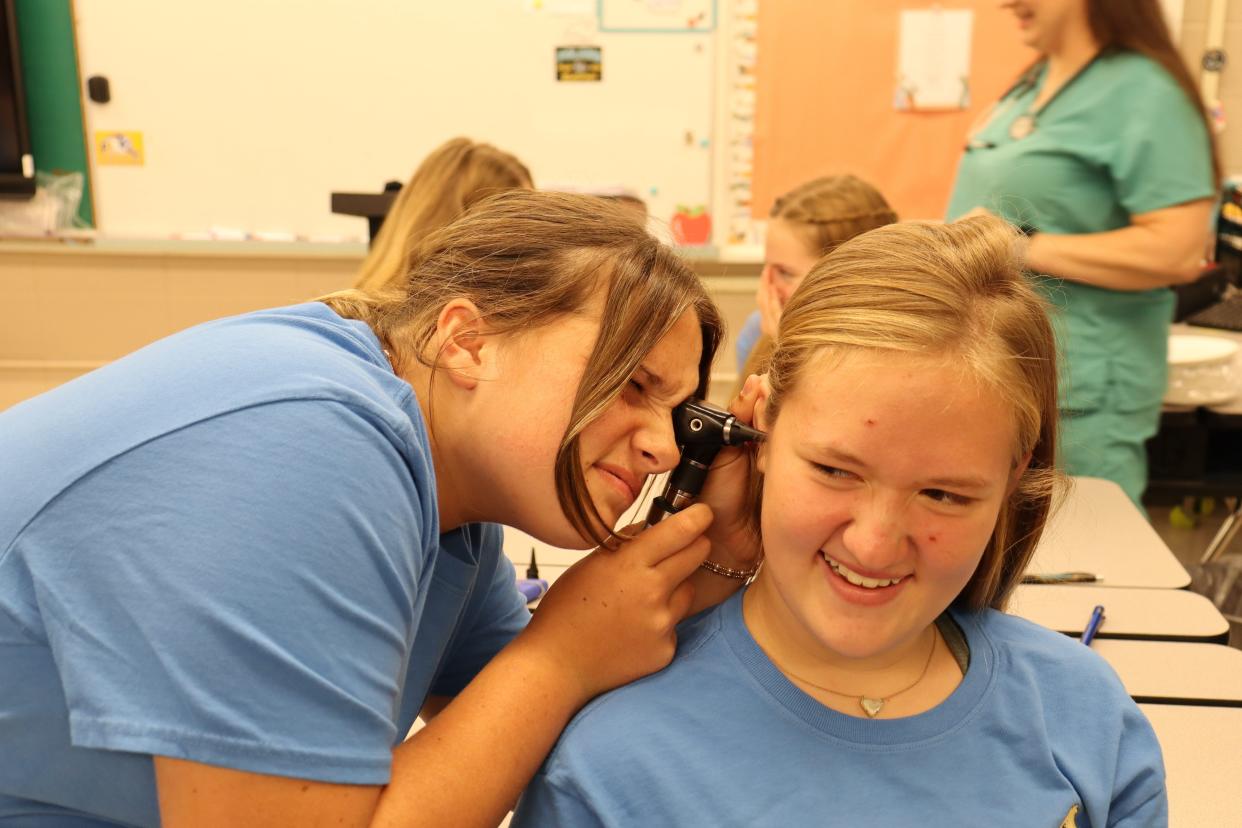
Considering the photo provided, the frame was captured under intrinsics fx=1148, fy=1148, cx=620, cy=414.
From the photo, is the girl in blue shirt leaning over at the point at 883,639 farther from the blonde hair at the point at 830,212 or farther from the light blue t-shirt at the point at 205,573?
the blonde hair at the point at 830,212

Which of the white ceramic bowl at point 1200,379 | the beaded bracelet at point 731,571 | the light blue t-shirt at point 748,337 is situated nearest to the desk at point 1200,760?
the beaded bracelet at point 731,571

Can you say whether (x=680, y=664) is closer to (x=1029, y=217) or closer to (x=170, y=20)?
(x=1029, y=217)

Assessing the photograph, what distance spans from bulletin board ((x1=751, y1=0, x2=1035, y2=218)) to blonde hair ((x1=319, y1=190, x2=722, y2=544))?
115 inches

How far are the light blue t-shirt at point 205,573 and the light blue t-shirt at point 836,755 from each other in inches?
7.5

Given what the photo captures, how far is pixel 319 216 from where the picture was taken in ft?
13.2

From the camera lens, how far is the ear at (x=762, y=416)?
3.36 feet

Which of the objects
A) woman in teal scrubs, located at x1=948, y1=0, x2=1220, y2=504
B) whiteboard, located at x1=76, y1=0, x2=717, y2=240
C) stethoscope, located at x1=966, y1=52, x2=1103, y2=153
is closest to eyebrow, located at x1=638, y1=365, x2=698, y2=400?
woman in teal scrubs, located at x1=948, y1=0, x2=1220, y2=504

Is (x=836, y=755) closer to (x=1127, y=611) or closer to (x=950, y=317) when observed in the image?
(x=950, y=317)

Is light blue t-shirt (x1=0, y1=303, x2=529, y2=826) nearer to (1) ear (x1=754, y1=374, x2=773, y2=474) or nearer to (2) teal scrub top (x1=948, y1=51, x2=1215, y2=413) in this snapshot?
(1) ear (x1=754, y1=374, x2=773, y2=474)

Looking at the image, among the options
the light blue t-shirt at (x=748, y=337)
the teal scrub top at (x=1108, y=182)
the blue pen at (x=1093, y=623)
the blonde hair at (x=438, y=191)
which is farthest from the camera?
the light blue t-shirt at (x=748, y=337)

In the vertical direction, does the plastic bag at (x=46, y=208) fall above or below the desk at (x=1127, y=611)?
above

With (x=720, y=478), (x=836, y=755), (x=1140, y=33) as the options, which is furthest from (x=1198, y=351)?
(x=836, y=755)

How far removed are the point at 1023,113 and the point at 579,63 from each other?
2.08 m

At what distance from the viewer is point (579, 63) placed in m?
3.89
